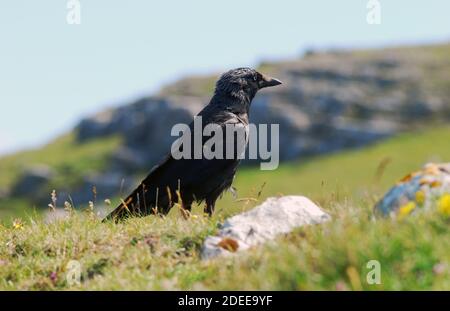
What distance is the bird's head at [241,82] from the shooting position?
12.6 metres

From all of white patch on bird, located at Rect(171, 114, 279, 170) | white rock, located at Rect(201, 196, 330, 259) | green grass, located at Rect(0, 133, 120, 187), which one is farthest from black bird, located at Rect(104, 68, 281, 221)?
green grass, located at Rect(0, 133, 120, 187)

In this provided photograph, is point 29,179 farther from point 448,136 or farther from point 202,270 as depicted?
point 202,270

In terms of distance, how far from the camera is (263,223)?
7.69 meters

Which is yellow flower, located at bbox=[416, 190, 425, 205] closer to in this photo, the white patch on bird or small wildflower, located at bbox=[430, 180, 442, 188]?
small wildflower, located at bbox=[430, 180, 442, 188]

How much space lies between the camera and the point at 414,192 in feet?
→ 23.1

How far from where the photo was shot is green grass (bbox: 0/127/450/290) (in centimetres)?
585

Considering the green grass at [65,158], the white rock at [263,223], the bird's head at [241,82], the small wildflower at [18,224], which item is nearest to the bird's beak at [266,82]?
the bird's head at [241,82]

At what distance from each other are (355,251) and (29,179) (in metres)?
126

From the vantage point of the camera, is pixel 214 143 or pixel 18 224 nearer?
pixel 18 224

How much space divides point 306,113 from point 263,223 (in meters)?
121

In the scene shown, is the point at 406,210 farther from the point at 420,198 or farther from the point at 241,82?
the point at 241,82

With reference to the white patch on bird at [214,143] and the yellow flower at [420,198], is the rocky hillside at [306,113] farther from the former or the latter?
the yellow flower at [420,198]

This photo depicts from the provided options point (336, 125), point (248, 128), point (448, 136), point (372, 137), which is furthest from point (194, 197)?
point (336, 125)

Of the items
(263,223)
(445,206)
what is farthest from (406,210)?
(263,223)
